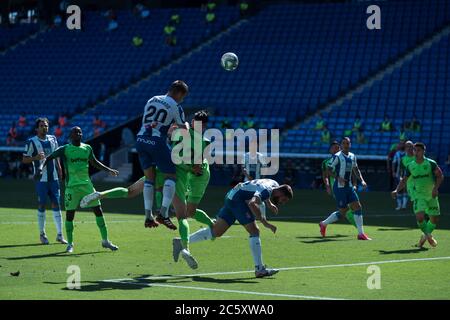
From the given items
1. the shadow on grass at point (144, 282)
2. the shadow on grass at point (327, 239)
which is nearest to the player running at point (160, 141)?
the shadow on grass at point (144, 282)

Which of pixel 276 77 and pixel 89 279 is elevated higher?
pixel 276 77

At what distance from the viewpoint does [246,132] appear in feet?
143

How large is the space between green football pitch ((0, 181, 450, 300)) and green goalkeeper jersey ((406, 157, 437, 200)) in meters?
1.05

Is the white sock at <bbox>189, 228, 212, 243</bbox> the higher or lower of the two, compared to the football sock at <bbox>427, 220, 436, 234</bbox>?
higher

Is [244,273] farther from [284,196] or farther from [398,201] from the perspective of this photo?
[398,201]

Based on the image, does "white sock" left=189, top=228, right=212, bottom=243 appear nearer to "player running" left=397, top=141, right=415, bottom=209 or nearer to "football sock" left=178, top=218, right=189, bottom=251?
"football sock" left=178, top=218, right=189, bottom=251

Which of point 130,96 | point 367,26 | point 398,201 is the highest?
point 367,26

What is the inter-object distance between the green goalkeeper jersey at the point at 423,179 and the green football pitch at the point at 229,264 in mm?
1050

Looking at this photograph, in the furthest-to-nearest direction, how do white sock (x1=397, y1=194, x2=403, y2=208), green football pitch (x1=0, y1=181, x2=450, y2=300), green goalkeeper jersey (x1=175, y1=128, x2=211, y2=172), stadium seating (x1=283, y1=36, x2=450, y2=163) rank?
stadium seating (x1=283, y1=36, x2=450, y2=163) → white sock (x1=397, y1=194, x2=403, y2=208) → green goalkeeper jersey (x1=175, y1=128, x2=211, y2=172) → green football pitch (x1=0, y1=181, x2=450, y2=300)

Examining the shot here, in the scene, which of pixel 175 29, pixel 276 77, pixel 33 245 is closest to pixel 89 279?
pixel 33 245

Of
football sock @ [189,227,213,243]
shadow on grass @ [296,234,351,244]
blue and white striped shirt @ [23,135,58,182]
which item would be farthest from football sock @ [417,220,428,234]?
blue and white striped shirt @ [23,135,58,182]

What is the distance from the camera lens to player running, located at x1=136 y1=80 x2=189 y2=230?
1466 centimetres

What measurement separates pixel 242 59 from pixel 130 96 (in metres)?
6.05

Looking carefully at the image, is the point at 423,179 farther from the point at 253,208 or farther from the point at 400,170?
the point at 400,170
